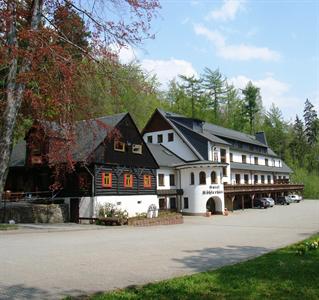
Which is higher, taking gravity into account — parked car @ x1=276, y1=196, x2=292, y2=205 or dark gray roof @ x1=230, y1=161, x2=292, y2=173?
dark gray roof @ x1=230, y1=161, x2=292, y2=173

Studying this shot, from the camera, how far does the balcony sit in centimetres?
4953

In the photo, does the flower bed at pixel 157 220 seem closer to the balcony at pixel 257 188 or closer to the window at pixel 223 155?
the balcony at pixel 257 188

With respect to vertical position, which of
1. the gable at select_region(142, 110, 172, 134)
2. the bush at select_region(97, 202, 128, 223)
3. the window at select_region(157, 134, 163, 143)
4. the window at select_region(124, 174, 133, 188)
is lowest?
the bush at select_region(97, 202, 128, 223)

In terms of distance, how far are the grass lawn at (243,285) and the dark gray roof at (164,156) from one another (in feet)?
110

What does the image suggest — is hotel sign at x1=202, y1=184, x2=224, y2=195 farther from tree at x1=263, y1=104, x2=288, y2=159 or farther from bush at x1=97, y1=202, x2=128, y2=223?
tree at x1=263, y1=104, x2=288, y2=159

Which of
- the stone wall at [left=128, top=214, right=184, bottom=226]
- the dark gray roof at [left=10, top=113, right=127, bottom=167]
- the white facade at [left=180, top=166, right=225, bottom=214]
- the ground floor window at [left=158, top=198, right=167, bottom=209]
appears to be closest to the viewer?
the dark gray roof at [left=10, top=113, right=127, bottom=167]

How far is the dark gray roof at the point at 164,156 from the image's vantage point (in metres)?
45.4

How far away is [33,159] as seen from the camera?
3438 cm

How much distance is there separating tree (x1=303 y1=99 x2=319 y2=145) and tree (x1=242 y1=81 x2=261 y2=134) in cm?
2314

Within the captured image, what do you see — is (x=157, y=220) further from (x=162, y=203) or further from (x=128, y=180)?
(x=162, y=203)

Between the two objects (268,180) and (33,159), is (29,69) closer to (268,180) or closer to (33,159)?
(33,159)

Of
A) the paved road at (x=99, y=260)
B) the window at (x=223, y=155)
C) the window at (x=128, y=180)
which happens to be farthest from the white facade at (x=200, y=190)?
the paved road at (x=99, y=260)

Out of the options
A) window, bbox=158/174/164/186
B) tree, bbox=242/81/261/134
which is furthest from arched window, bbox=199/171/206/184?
tree, bbox=242/81/261/134

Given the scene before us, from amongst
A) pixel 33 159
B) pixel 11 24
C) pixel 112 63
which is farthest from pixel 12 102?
pixel 33 159
